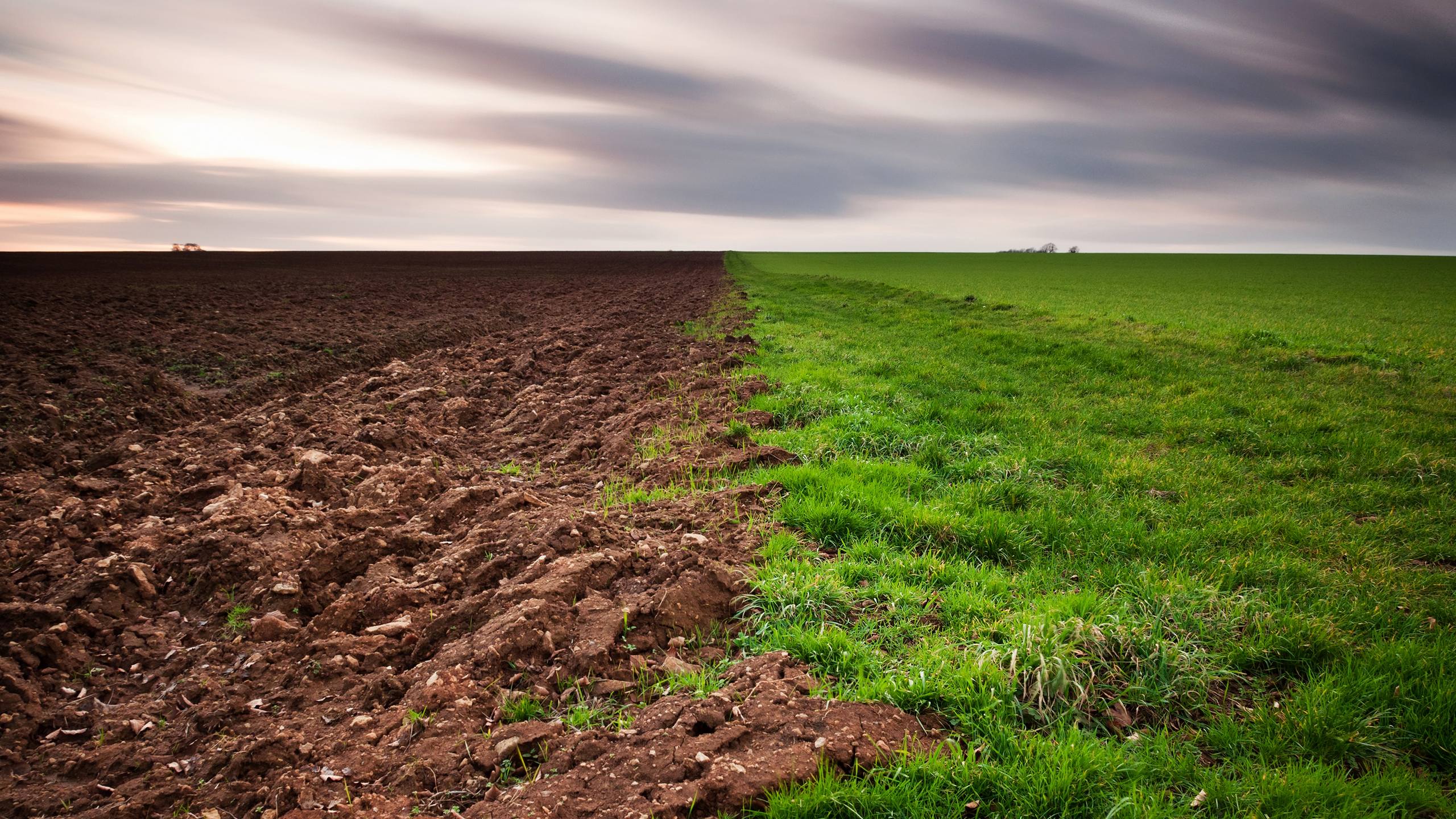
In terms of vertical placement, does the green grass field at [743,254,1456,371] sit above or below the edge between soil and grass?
above

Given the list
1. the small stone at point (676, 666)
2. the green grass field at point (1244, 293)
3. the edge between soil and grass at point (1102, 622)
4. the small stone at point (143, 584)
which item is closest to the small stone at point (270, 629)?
the small stone at point (143, 584)

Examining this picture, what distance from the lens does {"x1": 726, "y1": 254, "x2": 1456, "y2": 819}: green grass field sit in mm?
2994

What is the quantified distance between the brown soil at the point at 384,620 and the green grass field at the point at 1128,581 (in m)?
0.46

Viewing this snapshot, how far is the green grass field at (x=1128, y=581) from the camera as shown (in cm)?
299

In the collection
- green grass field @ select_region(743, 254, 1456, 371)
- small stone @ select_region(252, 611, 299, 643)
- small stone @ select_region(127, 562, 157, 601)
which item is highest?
green grass field @ select_region(743, 254, 1456, 371)

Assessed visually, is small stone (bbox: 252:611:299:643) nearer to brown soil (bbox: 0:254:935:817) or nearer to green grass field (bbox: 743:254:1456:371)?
brown soil (bbox: 0:254:935:817)

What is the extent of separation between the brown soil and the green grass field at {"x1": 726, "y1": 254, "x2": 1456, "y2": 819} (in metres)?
0.46

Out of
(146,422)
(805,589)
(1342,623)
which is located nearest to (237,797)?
(805,589)

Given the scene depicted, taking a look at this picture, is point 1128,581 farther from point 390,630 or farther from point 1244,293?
point 1244,293

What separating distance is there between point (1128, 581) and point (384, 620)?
5.04 m

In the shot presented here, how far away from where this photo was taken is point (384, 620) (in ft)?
15.2

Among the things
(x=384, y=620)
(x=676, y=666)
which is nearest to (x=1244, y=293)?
(x=676, y=666)

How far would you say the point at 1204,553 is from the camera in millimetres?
5145

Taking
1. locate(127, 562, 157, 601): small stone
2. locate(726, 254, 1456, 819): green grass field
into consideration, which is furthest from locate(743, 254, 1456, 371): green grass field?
locate(127, 562, 157, 601): small stone
